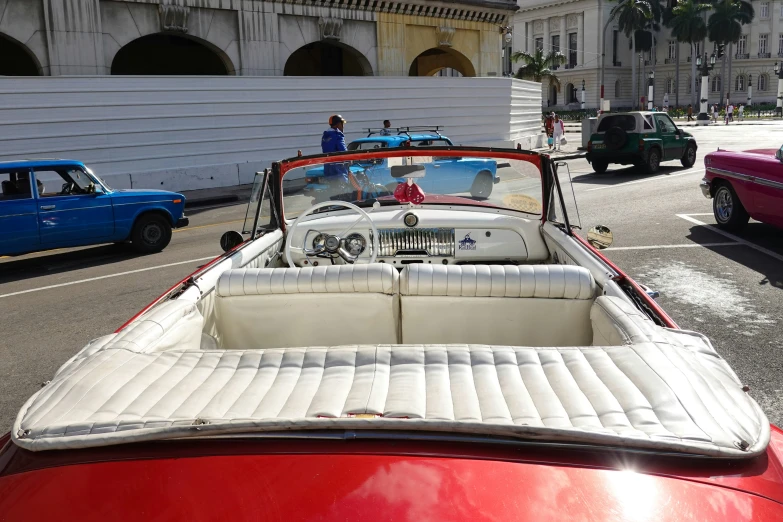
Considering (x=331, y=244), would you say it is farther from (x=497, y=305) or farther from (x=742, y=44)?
(x=742, y=44)

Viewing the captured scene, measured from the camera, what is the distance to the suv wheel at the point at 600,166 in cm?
1932

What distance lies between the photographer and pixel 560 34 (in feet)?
296

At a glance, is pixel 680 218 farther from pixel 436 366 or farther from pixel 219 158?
pixel 219 158

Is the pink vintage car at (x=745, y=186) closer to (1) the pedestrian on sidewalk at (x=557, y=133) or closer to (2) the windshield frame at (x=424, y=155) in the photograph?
(2) the windshield frame at (x=424, y=155)

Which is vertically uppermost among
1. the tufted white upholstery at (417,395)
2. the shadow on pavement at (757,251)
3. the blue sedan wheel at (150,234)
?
the tufted white upholstery at (417,395)

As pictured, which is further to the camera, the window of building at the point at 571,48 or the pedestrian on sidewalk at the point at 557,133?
the window of building at the point at 571,48

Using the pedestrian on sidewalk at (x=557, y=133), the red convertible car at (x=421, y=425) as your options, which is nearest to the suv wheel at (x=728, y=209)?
the red convertible car at (x=421, y=425)

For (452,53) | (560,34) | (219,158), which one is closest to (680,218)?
(219,158)

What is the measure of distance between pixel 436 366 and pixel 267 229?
9.42 feet

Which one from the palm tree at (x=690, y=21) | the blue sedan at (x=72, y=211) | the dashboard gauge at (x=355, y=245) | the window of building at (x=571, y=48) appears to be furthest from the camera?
the window of building at (x=571, y=48)

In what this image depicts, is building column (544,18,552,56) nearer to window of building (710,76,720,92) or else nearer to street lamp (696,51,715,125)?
window of building (710,76,720,92)

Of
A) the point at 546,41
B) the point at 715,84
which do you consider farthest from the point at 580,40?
the point at 715,84

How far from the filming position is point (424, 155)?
4.86 metres

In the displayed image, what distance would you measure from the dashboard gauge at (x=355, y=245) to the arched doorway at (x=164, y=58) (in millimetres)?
23276
